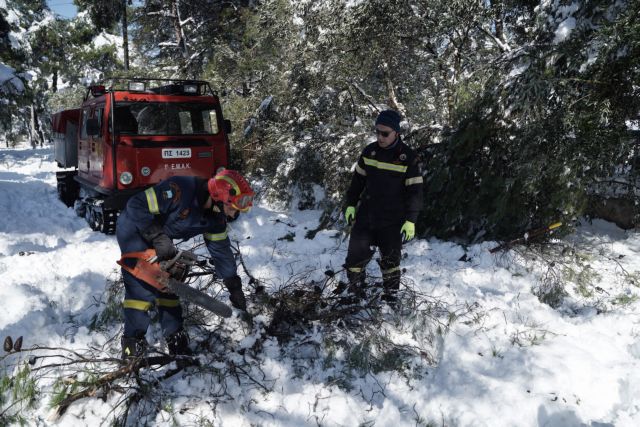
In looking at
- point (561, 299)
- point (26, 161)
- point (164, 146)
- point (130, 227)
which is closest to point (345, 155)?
point (164, 146)

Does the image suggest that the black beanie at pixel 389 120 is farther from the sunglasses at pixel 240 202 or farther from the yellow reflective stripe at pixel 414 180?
the sunglasses at pixel 240 202

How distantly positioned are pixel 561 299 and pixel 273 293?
112 inches

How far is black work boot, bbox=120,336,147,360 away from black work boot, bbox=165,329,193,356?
19cm

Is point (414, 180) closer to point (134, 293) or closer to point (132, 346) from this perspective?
point (134, 293)

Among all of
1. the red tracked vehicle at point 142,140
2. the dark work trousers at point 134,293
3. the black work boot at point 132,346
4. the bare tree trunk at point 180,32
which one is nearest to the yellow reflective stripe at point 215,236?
the dark work trousers at point 134,293

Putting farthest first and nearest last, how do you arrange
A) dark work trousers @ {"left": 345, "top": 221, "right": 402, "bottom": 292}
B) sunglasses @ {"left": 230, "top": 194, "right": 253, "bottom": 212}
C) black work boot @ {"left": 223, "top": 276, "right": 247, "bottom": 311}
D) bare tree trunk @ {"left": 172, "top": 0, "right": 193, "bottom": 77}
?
1. bare tree trunk @ {"left": 172, "top": 0, "right": 193, "bottom": 77}
2. dark work trousers @ {"left": 345, "top": 221, "right": 402, "bottom": 292}
3. black work boot @ {"left": 223, "top": 276, "right": 247, "bottom": 311}
4. sunglasses @ {"left": 230, "top": 194, "right": 253, "bottom": 212}

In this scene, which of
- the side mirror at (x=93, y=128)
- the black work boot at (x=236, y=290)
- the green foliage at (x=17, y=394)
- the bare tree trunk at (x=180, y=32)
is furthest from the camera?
the bare tree trunk at (x=180, y=32)

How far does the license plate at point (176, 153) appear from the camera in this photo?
6590 millimetres

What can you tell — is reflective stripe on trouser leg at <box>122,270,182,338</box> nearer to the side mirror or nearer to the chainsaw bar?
the chainsaw bar

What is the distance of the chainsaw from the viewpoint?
2.87 m

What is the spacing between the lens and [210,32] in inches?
602

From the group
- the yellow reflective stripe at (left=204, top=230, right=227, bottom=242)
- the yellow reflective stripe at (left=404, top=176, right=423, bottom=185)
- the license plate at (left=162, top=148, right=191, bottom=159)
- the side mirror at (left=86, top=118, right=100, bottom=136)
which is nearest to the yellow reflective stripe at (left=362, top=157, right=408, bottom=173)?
the yellow reflective stripe at (left=404, top=176, right=423, bottom=185)

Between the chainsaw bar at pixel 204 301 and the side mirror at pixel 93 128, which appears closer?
the chainsaw bar at pixel 204 301

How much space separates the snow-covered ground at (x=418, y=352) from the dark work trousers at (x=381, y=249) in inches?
14.6
